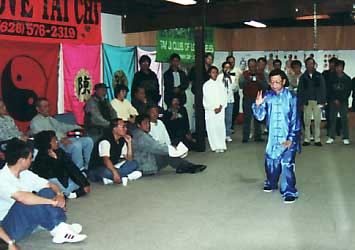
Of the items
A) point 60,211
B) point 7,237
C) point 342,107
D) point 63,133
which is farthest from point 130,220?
point 342,107

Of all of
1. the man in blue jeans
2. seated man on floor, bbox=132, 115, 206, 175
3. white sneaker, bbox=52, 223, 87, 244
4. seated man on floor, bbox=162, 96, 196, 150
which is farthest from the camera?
seated man on floor, bbox=162, 96, 196, 150

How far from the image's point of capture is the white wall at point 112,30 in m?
9.48

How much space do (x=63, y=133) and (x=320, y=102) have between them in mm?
4494

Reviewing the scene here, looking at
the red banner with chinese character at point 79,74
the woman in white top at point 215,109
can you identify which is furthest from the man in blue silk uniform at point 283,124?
the red banner with chinese character at point 79,74

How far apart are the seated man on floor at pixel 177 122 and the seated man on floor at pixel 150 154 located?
1.64 metres

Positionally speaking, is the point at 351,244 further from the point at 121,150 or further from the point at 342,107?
the point at 342,107

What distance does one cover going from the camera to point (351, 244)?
4262 mm

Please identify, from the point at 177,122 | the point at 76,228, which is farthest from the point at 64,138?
the point at 76,228

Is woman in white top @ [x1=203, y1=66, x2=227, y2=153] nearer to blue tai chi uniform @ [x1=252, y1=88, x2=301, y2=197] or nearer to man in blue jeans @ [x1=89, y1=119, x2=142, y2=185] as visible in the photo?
man in blue jeans @ [x1=89, y1=119, x2=142, y2=185]

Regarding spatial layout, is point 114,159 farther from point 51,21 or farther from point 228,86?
point 228,86

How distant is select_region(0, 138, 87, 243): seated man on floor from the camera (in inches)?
160

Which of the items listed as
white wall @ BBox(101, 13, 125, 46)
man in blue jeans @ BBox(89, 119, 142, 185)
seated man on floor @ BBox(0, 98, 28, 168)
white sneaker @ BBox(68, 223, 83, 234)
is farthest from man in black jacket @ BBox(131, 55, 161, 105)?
white sneaker @ BBox(68, 223, 83, 234)

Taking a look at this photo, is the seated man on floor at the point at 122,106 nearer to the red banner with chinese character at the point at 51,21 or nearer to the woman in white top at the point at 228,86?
the red banner with chinese character at the point at 51,21

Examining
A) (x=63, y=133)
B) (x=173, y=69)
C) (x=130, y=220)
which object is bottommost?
(x=130, y=220)
